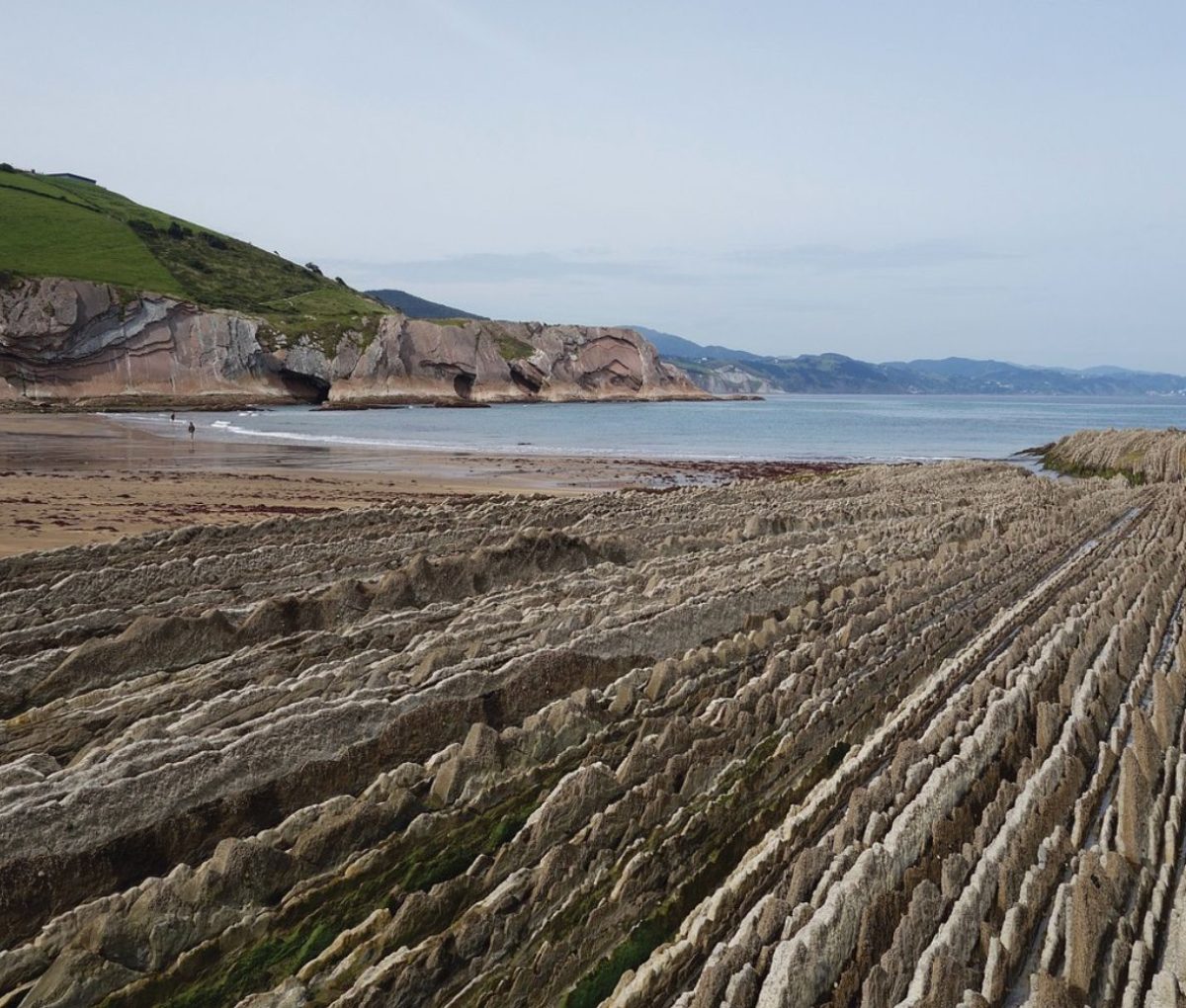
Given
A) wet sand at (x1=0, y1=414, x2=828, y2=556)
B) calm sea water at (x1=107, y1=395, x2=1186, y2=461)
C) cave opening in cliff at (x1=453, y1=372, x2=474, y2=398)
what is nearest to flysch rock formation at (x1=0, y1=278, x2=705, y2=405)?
cave opening in cliff at (x1=453, y1=372, x2=474, y2=398)

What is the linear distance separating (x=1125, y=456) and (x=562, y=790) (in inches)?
1405

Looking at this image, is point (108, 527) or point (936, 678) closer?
point (936, 678)

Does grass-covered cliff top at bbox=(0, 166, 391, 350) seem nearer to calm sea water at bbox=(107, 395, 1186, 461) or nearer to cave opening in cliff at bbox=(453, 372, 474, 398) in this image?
cave opening in cliff at bbox=(453, 372, 474, 398)

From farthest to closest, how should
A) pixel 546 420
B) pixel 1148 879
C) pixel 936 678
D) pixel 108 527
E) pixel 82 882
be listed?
1. pixel 546 420
2. pixel 108 527
3. pixel 936 678
4. pixel 1148 879
5. pixel 82 882

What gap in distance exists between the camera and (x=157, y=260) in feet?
344

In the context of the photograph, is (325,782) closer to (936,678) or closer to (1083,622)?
(936,678)

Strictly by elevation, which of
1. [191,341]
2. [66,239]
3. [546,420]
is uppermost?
[66,239]

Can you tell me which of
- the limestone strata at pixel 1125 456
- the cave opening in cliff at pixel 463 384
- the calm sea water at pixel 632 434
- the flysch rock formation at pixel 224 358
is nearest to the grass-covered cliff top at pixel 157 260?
the flysch rock formation at pixel 224 358

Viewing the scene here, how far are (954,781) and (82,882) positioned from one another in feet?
17.1

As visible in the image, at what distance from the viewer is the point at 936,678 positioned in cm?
832

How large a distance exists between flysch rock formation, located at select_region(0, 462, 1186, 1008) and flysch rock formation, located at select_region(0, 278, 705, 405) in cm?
7660

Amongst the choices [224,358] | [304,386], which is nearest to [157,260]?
[304,386]

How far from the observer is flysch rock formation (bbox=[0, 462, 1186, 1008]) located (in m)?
4.21

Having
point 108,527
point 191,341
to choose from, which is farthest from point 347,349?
point 108,527
